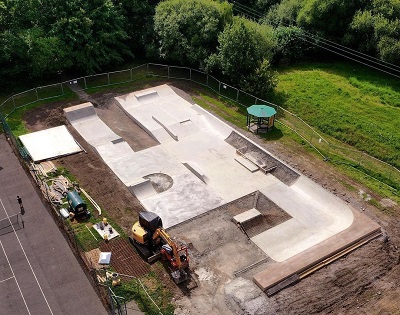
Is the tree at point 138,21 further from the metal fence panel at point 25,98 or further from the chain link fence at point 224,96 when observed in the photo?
the metal fence panel at point 25,98

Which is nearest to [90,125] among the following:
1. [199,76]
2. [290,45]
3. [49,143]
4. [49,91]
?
[49,143]

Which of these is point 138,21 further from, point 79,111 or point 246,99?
point 246,99

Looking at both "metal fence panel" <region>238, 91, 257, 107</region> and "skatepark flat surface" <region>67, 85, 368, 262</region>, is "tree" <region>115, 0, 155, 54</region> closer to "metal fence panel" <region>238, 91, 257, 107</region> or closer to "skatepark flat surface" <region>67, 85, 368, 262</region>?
"skatepark flat surface" <region>67, 85, 368, 262</region>

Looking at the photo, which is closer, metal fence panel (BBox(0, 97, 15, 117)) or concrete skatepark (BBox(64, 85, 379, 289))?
concrete skatepark (BBox(64, 85, 379, 289))

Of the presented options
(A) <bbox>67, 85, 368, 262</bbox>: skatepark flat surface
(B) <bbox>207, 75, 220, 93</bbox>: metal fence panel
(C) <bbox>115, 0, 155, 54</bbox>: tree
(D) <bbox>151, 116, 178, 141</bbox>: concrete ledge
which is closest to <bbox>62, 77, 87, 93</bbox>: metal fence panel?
(A) <bbox>67, 85, 368, 262</bbox>: skatepark flat surface

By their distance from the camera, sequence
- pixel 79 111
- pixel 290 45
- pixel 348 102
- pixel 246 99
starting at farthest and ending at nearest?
1. pixel 290 45
2. pixel 246 99
3. pixel 79 111
4. pixel 348 102

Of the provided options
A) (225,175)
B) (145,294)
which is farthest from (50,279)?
(225,175)

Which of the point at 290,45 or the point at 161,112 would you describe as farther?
the point at 290,45

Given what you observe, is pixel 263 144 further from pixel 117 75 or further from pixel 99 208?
pixel 117 75
